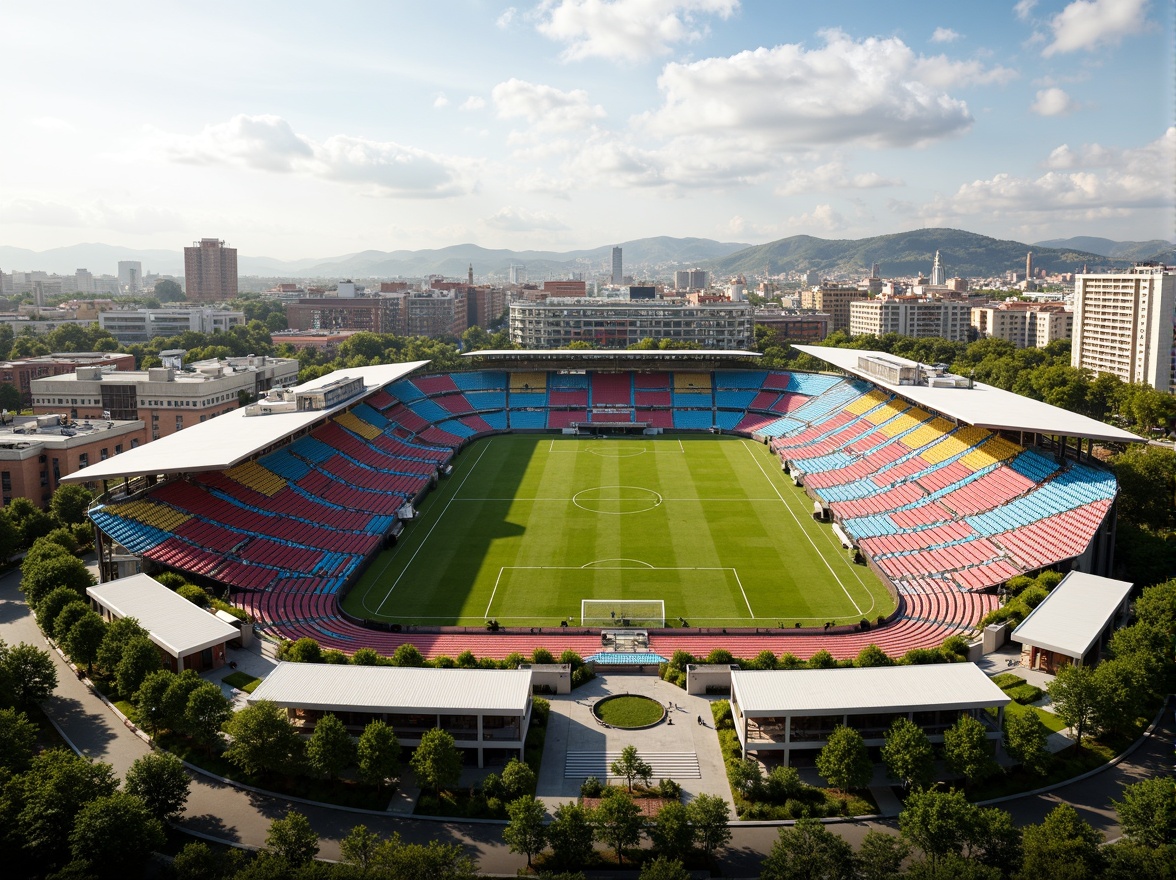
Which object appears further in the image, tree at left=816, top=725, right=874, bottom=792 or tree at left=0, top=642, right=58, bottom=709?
tree at left=0, top=642, right=58, bottom=709

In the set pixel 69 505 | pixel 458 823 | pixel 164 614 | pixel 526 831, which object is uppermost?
pixel 69 505

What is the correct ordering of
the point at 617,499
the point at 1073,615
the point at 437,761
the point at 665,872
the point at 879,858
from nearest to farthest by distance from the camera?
the point at 665,872
the point at 879,858
the point at 437,761
the point at 1073,615
the point at 617,499

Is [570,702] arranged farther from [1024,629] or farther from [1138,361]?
[1138,361]

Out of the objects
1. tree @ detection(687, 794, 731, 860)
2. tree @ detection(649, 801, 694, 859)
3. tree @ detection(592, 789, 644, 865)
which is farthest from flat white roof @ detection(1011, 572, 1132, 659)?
Answer: tree @ detection(592, 789, 644, 865)

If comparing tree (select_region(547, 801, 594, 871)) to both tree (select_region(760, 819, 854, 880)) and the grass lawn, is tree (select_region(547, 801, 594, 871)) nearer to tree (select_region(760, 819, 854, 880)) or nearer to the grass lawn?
tree (select_region(760, 819, 854, 880))

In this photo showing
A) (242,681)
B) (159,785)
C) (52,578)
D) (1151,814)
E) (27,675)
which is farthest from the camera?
(52,578)

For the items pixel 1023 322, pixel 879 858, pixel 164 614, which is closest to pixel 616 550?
pixel 164 614

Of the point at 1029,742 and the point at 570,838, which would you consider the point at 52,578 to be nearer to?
the point at 570,838
